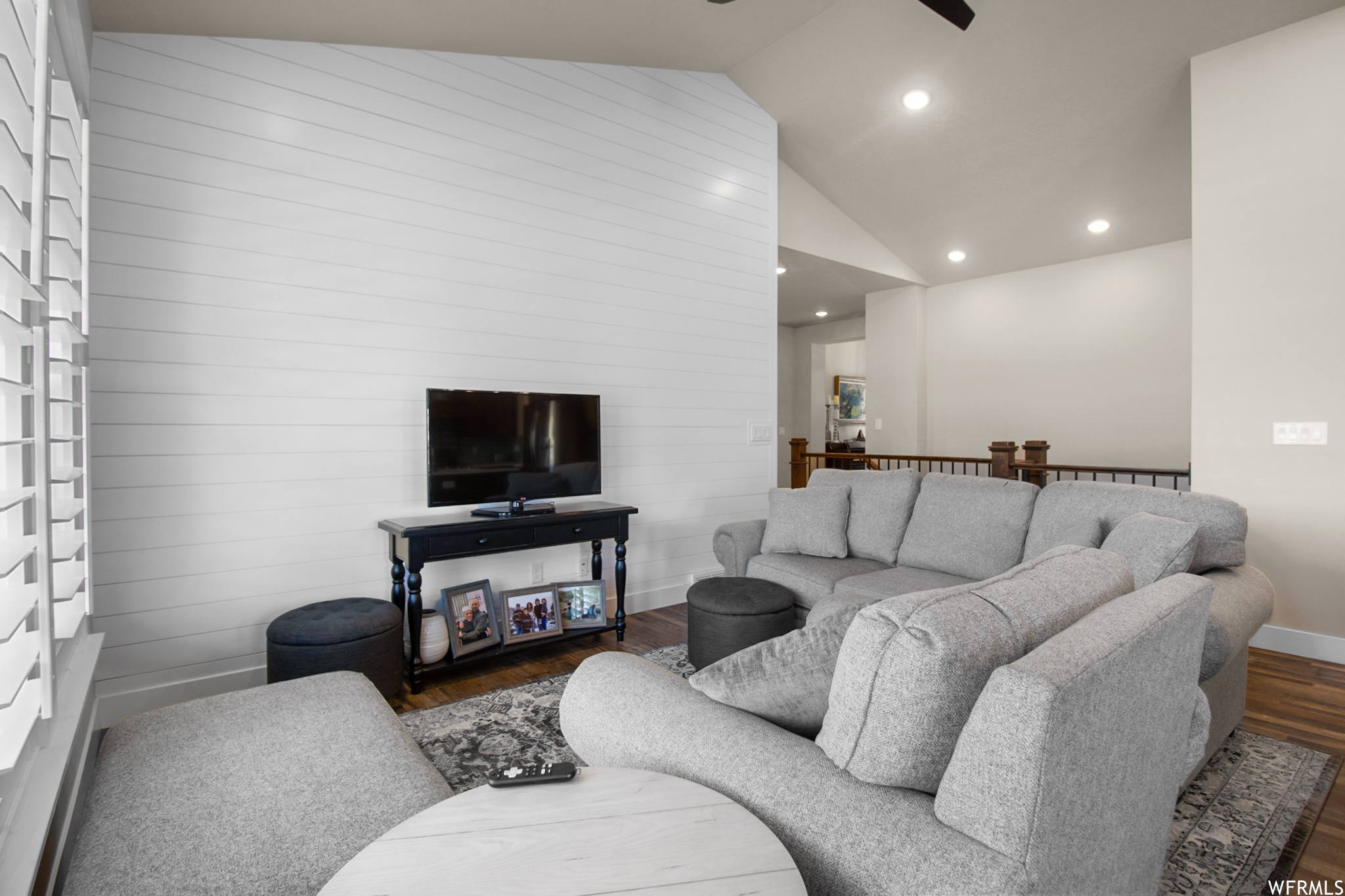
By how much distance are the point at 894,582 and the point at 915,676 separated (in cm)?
219

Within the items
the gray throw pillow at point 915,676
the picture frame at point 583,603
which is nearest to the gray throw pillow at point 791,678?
the gray throw pillow at point 915,676

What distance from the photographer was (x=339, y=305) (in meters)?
3.02

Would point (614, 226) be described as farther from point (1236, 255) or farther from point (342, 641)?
point (1236, 255)

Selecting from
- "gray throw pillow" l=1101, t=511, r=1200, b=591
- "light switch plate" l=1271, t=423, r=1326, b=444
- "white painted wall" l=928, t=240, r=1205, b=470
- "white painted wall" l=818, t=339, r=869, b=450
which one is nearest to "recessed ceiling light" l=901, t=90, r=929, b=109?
"light switch plate" l=1271, t=423, r=1326, b=444

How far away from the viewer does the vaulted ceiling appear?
3.08 meters

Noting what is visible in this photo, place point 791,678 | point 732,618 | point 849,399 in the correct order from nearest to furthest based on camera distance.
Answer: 1. point 791,678
2. point 732,618
3. point 849,399

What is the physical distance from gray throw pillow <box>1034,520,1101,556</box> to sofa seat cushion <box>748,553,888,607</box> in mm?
834

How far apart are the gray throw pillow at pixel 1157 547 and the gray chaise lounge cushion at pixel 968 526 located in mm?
694

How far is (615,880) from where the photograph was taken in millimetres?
866

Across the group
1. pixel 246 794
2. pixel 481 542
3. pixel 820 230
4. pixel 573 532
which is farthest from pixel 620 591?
pixel 820 230

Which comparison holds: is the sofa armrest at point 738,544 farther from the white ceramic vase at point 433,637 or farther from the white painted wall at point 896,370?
the white painted wall at point 896,370

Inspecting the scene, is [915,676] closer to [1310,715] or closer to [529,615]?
[529,615]

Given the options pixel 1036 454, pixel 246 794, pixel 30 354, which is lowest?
pixel 246 794

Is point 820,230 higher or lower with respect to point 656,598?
higher
